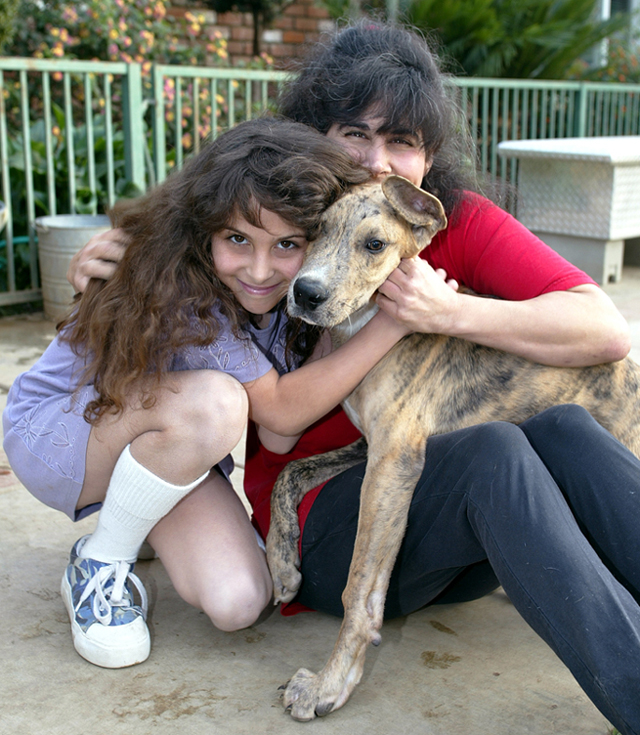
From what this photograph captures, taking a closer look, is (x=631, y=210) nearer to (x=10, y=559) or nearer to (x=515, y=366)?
(x=515, y=366)

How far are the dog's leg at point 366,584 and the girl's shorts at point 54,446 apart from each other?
84cm

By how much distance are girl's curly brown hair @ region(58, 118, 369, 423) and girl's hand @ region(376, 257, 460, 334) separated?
283 millimetres

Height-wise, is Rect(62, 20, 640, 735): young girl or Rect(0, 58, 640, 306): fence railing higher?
Rect(0, 58, 640, 306): fence railing

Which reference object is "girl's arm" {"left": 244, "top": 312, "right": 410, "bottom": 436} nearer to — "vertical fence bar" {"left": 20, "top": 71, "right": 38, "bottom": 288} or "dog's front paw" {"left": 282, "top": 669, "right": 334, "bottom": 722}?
"dog's front paw" {"left": 282, "top": 669, "right": 334, "bottom": 722}

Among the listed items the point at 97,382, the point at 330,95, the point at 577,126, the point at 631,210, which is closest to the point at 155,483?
the point at 97,382

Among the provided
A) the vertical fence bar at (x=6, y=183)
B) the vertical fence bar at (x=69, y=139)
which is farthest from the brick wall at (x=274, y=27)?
the vertical fence bar at (x=6, y=183)

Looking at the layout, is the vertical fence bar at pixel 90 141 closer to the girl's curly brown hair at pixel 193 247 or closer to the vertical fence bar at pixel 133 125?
the vertical fence bar at pixel 133 125

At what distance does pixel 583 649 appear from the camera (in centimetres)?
173

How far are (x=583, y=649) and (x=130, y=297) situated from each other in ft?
4.71

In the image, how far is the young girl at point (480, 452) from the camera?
5.89ft

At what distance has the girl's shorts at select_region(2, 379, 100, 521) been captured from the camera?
2.32 meters

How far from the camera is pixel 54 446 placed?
7.63ft

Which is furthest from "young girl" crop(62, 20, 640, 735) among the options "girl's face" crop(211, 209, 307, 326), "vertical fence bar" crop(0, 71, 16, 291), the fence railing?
"vertical fence bar" crop(0, 71, 16, 291)

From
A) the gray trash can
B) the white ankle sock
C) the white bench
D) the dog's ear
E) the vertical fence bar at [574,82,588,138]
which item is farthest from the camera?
the vertical fence bar at [574,82,588,138]
